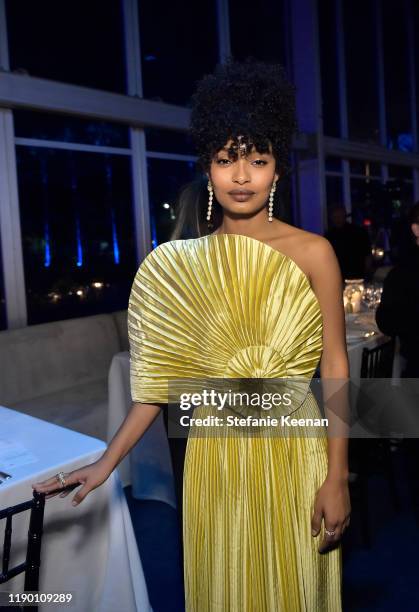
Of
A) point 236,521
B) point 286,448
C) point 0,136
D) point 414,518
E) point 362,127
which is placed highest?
point 362,127

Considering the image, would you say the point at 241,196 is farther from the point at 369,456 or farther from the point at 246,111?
the point at 369,456

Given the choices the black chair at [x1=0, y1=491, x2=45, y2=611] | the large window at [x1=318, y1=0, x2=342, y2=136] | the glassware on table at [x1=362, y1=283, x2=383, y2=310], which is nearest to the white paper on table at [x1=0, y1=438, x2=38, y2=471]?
the black chair at [x1=0, y1=491, x2=45, y2=611]

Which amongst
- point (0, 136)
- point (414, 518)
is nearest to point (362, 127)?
point (0, 136)

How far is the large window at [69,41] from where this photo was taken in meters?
4.34

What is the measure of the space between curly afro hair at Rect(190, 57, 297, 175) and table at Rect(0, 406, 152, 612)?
0.85 meters

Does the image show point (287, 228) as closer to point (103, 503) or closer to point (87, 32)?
point (103, 503)

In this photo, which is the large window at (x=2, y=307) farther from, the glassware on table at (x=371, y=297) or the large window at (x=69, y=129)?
the glassware on table at (x=371, y=297)

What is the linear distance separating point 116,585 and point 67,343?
97.9 inches

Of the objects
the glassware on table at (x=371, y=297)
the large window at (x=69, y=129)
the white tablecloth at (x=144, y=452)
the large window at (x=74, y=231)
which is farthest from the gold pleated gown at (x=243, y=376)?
the large window at (x=69, y=129)

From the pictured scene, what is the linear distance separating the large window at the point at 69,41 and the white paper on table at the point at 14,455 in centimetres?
348

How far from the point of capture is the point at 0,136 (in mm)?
4086

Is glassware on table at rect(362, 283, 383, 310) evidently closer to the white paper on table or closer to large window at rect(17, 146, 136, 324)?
large window at rect(17, 146, 136, 324)

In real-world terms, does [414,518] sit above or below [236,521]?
below

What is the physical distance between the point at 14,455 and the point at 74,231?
3.70 metres
